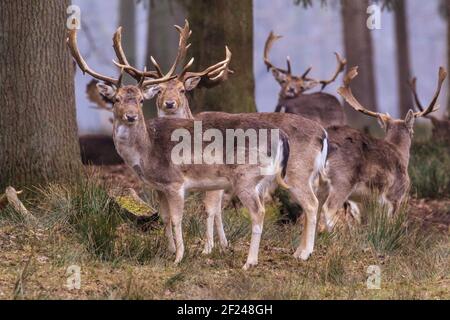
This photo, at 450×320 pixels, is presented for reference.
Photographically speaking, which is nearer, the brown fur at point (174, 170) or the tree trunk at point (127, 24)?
the brown fur at point (174, 170)

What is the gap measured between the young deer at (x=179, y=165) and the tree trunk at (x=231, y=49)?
10.6 feet

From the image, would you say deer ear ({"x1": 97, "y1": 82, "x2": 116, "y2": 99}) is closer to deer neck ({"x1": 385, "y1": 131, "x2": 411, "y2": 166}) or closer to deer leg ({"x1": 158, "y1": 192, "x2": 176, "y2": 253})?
deer leg ({"x1": 158, "y1": 192, "x2": 176, "y2": 253})

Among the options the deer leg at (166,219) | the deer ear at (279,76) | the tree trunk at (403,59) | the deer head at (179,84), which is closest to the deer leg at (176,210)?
the deer leg at (166,219)

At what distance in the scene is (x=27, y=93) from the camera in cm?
988

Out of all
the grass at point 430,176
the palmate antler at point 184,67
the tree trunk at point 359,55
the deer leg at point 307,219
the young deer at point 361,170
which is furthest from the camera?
the tree trunk at point 359,55

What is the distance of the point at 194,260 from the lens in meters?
8.82

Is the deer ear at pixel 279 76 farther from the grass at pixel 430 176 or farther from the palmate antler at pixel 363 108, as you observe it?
the palmate antler at pixel 363 108

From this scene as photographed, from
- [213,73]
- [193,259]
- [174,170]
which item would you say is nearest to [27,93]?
[174,170]

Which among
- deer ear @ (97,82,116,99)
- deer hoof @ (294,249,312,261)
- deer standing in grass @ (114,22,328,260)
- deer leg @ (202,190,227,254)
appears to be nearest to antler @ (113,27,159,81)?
deer standing in grass @ (114,22,328,260)

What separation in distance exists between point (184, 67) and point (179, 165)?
2064 millimetres

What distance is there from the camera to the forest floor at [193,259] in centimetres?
789

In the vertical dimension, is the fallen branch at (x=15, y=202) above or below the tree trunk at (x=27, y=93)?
below
